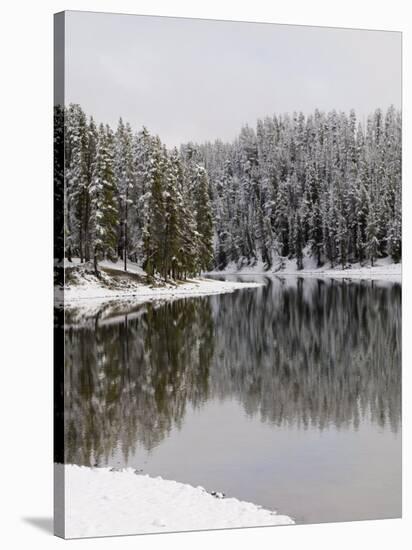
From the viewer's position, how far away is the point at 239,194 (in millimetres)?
14484

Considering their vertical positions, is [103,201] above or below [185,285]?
above

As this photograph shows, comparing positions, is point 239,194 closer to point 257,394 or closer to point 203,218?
point 203,218

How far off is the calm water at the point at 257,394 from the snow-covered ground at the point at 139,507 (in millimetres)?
143

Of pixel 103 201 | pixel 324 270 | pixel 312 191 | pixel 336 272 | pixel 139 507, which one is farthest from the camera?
pixel 336 272

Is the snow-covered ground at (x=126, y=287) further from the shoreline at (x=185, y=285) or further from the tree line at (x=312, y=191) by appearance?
the tree line at (x=312, y=191)

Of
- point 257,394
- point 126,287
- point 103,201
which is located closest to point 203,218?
point 126,287

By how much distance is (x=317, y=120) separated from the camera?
14500 mm

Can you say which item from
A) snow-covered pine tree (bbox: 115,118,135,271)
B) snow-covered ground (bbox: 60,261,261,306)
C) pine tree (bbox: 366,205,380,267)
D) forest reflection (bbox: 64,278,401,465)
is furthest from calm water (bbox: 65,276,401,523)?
snow-covered pine tree (bbox: 115,118,135,271)

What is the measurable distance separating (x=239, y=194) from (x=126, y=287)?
1.96 m

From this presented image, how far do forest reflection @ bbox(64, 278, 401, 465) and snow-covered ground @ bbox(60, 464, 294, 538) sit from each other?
0.31 metres

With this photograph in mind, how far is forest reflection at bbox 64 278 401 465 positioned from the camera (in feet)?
42.7

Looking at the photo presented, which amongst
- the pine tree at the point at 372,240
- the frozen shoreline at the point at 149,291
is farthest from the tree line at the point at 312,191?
the frozen shoreline at the point at 149,291

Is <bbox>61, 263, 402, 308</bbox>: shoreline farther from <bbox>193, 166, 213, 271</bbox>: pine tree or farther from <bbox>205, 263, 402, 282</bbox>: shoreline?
<bbox>193, 166, 213, 271</bbox>: pine tree

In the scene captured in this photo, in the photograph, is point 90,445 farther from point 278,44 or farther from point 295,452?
point 278,44
